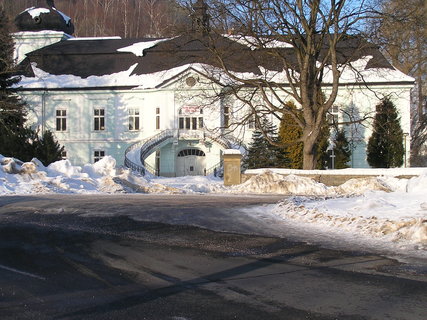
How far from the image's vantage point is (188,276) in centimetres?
615

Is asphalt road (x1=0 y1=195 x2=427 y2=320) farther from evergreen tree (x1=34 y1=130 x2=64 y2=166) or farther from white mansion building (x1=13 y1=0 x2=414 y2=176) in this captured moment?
white mansion building (x1=13 y1=0 x2=414 y2=176)

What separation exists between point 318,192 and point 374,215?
1183 cm

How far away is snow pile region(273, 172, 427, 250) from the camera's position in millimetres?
8672

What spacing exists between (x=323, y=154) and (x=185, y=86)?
12659mm

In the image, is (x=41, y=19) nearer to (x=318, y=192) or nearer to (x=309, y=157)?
(x=309, y=157)

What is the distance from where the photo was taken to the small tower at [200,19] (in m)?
23.4

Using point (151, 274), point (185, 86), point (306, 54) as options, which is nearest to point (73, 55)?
point (185, 86)

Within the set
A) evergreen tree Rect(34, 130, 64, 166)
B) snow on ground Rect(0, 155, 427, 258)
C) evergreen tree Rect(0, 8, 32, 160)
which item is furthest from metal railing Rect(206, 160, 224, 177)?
evergreen tree Rect(0, 8, 32, 160)

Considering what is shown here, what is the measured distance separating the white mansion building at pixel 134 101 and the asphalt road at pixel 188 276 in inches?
1275

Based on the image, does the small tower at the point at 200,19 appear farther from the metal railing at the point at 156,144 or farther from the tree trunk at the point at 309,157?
the metal railing at the point at 156,144

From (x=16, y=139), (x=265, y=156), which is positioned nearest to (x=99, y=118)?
(x=16, y=139)

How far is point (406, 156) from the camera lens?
42.5m

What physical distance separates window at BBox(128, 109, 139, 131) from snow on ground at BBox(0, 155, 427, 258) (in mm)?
14698

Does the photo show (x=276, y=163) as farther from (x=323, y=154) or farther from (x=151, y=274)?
(x=151, y=274)
